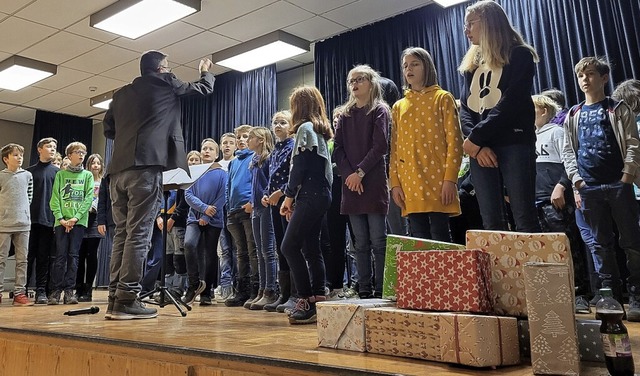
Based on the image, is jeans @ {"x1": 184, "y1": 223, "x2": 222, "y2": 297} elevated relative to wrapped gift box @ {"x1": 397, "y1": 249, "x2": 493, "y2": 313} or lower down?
elevated

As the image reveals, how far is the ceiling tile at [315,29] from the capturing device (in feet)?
15.8

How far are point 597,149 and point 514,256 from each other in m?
1.33

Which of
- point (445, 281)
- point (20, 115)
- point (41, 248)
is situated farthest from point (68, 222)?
point (20, 115)

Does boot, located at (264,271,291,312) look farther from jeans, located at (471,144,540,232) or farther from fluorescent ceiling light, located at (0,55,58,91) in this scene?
fluorescent ceiling light, located at (0,55,58,91)

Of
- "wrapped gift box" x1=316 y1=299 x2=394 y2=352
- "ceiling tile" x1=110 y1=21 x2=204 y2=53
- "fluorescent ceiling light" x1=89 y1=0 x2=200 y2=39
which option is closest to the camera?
"wrapped gift box" x1=316 y1=299 x2=394 y2=352

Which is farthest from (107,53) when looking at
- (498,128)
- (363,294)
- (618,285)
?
(618,285)

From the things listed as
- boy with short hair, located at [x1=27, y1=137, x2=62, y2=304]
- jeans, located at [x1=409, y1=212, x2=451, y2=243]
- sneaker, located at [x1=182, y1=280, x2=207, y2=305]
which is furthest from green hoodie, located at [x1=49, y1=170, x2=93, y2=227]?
jeans, located at [x1=409, y1=212, x2=451, y2=243]

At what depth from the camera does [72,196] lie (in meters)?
3.90

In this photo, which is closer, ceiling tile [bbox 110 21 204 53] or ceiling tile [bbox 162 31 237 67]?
ceiling tile [bbox 110 21 204 53]

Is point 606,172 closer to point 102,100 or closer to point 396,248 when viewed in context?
point 396,248

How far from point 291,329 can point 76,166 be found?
296 centimetres

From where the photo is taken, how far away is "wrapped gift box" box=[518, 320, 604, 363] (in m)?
1.10

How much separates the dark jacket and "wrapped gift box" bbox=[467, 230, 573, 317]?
5.30 ft

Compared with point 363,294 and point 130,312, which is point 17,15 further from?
point 363,294
